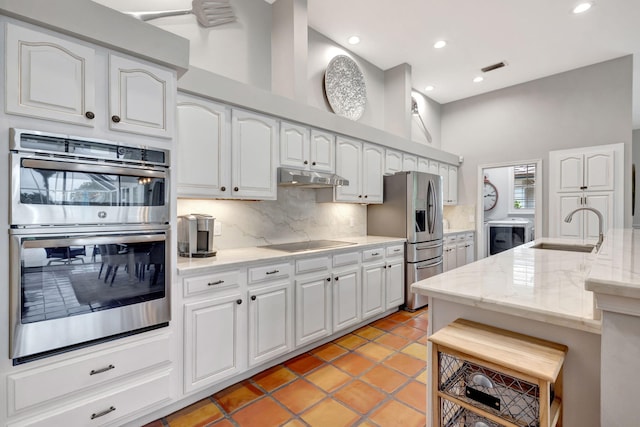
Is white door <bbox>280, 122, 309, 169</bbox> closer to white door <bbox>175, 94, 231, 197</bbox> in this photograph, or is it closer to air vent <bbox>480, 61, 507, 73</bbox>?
white door <bbox>175, 94, 231, 197</bbox>

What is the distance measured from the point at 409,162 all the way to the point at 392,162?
0.48m

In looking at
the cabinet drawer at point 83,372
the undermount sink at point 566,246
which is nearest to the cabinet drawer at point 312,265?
the cabinet drawer at point 83,372

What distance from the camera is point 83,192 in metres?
1.49

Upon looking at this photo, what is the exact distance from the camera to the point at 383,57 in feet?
13.7

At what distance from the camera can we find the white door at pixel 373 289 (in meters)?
3.09

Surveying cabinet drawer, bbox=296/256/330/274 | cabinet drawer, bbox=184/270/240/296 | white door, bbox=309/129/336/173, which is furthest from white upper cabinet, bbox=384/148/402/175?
cabinet drawer, bbox=184/270/240/296

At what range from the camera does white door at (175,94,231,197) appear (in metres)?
2.09

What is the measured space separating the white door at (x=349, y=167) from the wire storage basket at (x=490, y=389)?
2.28 m

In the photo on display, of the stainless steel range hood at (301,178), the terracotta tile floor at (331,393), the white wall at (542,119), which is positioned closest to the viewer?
the terracotta tile floor at (331,393)

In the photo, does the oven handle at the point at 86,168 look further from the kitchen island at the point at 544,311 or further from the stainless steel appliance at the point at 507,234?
the stainless steel appliance at the point at 507,234

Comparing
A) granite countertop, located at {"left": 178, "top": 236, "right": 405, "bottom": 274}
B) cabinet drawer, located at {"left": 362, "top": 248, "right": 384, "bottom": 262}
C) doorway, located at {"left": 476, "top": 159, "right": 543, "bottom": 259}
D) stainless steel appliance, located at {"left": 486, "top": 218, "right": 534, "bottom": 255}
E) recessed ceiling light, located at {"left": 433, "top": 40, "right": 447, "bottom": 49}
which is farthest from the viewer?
doorway, located at {"left": 476, "top": 159, "right": 543, "bottom": 259}

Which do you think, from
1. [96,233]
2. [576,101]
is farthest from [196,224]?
[576,101]

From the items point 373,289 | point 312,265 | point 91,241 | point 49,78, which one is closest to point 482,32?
point 373,289

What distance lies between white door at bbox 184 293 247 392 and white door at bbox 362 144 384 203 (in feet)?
7.01
